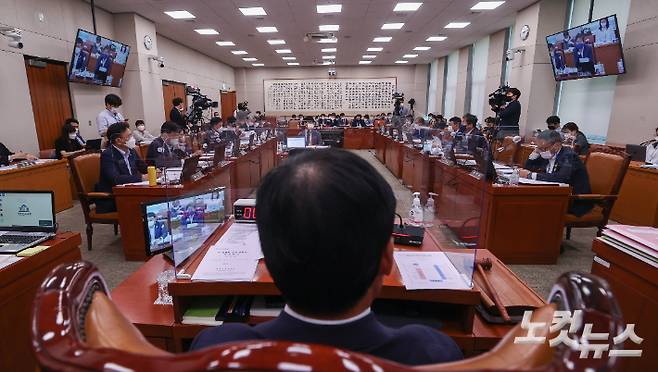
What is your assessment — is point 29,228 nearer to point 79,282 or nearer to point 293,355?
point 79,282

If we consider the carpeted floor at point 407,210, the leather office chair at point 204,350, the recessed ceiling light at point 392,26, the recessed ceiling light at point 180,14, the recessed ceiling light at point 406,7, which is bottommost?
the carpeted floor at point 407,210

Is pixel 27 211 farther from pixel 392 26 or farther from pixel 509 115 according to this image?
pixel 392 26

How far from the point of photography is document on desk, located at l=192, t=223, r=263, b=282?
1.17 metres

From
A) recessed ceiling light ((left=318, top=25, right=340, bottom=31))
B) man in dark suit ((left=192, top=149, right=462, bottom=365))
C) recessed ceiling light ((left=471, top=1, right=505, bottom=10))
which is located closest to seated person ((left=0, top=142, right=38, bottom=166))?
man in dark suit ((left=192, top=149, right=462, bottom=365))

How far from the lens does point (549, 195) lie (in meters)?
2.83

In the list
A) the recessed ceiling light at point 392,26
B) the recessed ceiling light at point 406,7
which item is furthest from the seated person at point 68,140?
the recessed ceiling light at point 392,26

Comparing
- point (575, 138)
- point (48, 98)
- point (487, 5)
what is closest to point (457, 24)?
point (487, 5)

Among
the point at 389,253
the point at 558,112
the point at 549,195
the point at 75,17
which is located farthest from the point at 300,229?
the point at 558,112

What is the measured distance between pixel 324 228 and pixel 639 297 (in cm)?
155

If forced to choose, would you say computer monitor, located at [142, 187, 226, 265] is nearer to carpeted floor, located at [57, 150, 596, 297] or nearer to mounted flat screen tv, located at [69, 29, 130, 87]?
carpeted floor, located at [57, 150, 596, 297]

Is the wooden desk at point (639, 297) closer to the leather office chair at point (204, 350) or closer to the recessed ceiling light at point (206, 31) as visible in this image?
the leather office chair at point (204, 350)

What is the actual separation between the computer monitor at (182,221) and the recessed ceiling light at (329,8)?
584 cm

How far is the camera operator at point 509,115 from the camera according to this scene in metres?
6.08

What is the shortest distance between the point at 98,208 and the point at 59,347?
344 centimetres
